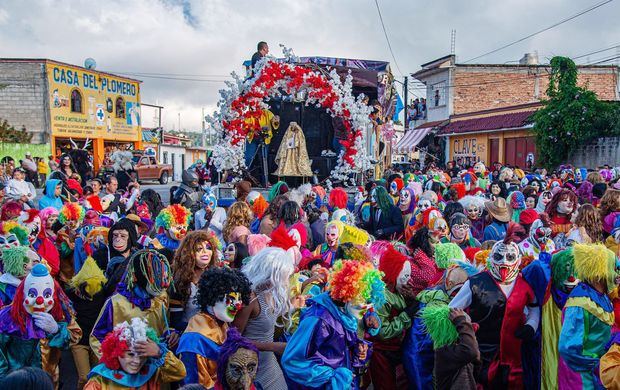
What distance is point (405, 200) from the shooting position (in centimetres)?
803

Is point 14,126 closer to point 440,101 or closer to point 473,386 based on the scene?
point 440,101

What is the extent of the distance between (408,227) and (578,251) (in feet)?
12.5

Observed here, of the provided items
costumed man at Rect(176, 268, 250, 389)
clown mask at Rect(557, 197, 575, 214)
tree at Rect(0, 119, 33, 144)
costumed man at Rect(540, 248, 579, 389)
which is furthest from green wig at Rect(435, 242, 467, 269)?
tree at Rect(0, 119, 33, 144)

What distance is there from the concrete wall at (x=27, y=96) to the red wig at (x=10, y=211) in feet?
88.7

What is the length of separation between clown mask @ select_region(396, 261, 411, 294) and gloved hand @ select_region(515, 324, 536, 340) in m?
A: 0.84

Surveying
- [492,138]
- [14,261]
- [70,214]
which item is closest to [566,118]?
[492,138]

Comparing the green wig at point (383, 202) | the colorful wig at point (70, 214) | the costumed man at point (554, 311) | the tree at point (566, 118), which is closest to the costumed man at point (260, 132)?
the green wig at point (383, 202)

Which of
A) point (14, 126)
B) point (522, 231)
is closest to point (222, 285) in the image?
point (522, 231)

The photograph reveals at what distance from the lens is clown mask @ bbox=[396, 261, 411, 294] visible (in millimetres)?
4000

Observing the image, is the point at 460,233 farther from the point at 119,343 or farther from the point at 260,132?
the point at 260,132

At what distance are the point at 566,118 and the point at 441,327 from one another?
68.4 feet

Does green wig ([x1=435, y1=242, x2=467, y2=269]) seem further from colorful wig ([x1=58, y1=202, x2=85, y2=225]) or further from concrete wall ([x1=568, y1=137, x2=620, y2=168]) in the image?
concrete wall ([x1=568, y1=137, x2=620, y2=168])

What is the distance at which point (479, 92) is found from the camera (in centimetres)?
3400

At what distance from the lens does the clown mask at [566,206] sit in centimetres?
638
